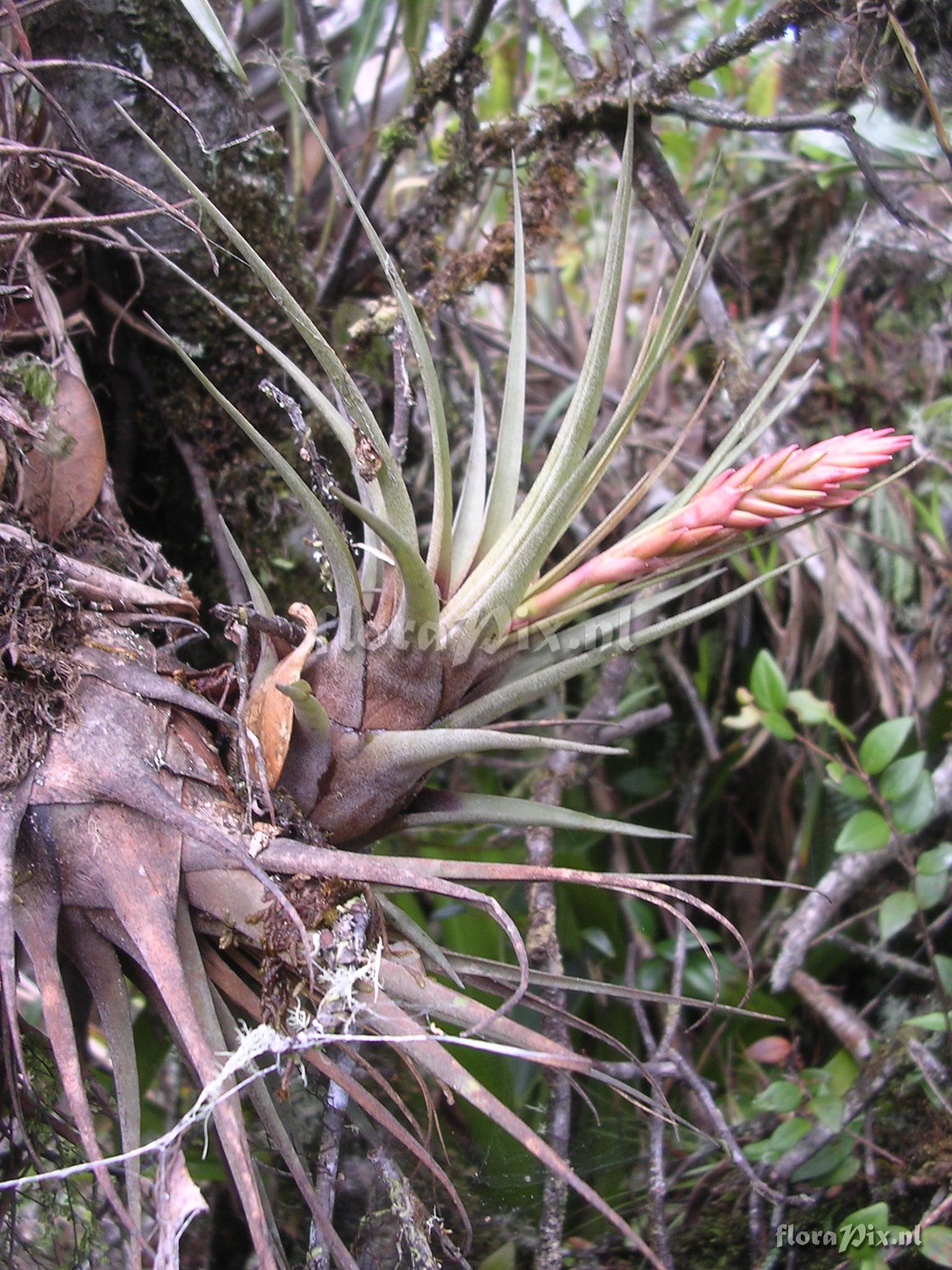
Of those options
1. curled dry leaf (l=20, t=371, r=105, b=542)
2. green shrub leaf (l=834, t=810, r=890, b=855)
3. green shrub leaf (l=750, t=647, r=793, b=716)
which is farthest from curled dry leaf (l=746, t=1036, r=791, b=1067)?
curled dry leaf (l=20, t=371, r=105, b=542)

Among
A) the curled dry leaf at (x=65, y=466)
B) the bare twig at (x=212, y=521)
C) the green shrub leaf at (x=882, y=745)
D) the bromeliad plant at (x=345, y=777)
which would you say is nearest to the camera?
the bromeliad plant at (x=345, y=777)

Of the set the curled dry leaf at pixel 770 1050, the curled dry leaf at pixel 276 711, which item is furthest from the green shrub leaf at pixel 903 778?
the curled dry leaf at pixel 276 711

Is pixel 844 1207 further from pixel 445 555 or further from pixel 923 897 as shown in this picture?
pixel 445 555

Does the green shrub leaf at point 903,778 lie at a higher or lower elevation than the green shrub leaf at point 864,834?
higher

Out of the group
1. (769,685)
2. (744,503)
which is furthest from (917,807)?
(744,503)

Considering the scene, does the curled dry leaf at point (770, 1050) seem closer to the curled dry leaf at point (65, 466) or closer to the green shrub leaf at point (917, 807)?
the green shrub leaf at point (917, 807)

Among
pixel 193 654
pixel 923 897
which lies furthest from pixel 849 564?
pixel 193 654
